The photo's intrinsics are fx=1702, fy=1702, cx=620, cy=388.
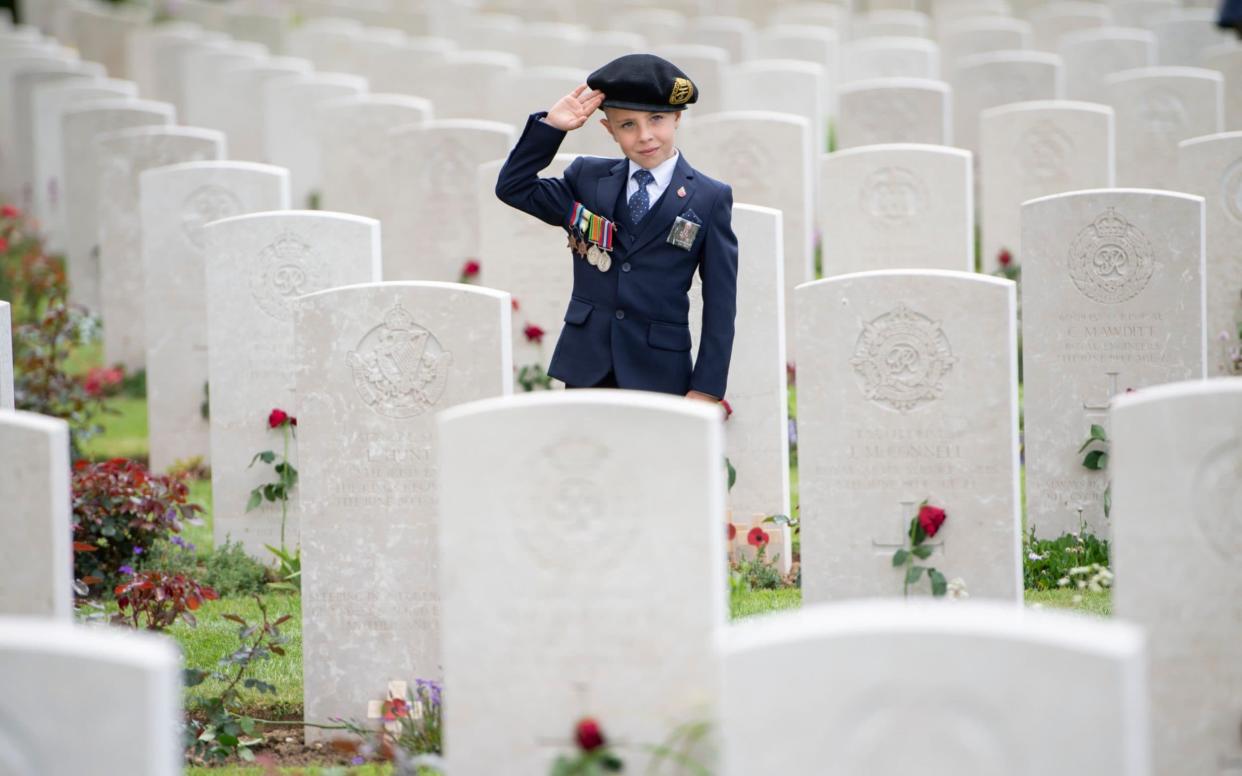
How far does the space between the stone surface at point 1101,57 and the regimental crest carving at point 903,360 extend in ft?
24.1

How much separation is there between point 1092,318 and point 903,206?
5.36 ft

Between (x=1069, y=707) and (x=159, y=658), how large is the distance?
63.2 inches

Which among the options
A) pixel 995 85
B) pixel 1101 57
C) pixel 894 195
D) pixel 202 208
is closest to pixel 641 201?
pixel 894 195

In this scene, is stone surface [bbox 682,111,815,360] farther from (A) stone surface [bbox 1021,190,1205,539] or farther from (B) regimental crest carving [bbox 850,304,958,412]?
(B) regimental crest carving [bbox 850,304,958,412]

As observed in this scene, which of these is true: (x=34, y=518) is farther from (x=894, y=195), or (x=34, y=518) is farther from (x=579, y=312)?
(x=894, y=195)

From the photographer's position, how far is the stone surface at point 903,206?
752cm

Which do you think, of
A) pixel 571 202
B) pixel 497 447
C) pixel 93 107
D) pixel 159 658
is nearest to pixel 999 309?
pixel 571 202

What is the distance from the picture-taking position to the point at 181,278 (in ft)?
24.3

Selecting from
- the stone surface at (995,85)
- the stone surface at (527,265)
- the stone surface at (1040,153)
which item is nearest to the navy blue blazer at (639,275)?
the stone surface at (527,265)

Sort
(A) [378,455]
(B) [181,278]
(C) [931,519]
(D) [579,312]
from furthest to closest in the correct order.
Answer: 1. (B) [181,278]
2. (D) [579,312]
3. (A) [378,455]
4. (C) [931,519]

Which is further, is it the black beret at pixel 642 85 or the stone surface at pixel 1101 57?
the stone surface at pixel 1101 57

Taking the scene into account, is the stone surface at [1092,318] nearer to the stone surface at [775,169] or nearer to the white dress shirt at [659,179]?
the white dress shirt at [659,179]

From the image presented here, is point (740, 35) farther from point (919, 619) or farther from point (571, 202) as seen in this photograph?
point (919, 619)

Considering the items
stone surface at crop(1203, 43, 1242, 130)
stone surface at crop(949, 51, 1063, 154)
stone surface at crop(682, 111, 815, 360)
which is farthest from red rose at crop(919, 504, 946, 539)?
stone surface at crop(949, 51, 1063, 154)
